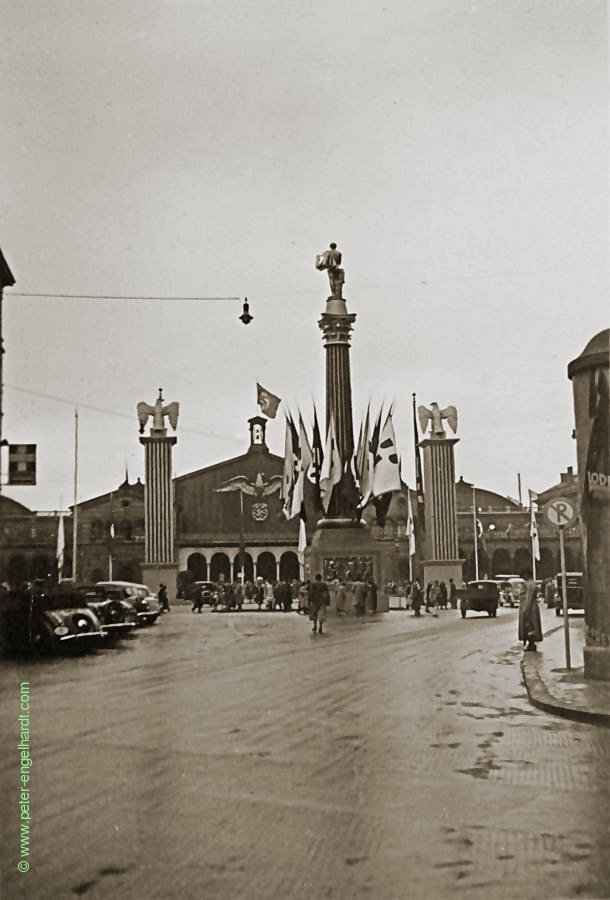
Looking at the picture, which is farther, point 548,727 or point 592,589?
point 592,589

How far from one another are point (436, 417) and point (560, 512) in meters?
42.4

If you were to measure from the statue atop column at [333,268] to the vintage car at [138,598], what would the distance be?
1603cm

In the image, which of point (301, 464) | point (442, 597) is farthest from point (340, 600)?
point (442, 597)

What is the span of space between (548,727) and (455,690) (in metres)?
3.25

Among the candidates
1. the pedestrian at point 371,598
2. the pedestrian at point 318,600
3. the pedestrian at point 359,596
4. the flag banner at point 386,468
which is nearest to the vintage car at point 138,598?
the pedestrian at point 318,600

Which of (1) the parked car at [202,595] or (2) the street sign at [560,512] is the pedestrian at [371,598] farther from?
(2) the street sign at [560,512]

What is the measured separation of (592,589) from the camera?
45.4ft

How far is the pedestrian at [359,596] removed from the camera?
38053 mm

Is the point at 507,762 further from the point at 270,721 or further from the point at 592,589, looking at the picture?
the point at 592,589

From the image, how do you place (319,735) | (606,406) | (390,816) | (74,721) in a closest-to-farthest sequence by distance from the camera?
(390,816)
(319,735)
(74,721)
(606,406)

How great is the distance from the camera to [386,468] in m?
42.3

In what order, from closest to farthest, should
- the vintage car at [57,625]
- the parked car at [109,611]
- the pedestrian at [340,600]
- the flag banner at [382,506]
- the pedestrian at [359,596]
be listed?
1. the vintage car at [57,625]
2. the parked car at [109,611]
3. the pedestrian at [359,596]
4. the pedestrian at [340,600]
5. the flag banner at [382,506]

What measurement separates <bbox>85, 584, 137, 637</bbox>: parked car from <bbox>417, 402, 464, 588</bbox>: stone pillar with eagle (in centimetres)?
3208

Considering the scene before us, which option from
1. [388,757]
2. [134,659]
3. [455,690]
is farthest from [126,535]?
Answer: [388,757]
